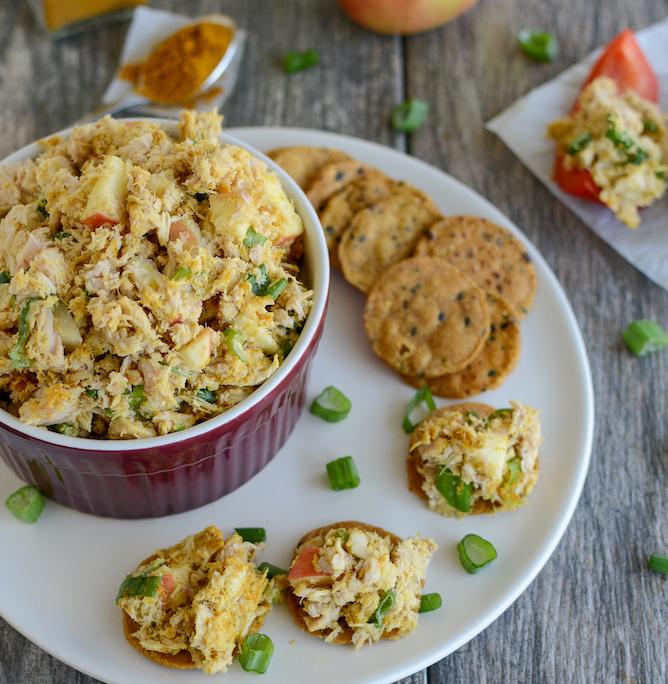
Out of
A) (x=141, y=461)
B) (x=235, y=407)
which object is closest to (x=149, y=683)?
(x=141, y=461)

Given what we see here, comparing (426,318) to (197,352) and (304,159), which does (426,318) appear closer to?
(304,159)

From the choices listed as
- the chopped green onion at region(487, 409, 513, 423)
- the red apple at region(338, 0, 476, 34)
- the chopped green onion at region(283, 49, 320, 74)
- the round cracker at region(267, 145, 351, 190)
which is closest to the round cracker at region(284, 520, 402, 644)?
the chopped green onion at region(487, 409, 513, 423)

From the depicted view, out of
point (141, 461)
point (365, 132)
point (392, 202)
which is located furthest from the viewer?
point (365, 132)

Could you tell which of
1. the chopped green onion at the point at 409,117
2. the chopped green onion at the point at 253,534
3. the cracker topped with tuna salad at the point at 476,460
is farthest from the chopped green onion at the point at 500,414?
the chopped green onion at the point at 409,117

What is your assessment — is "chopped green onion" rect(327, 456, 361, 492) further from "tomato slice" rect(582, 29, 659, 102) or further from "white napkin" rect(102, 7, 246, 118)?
"tomato slice" rect(582, 29, 659, 102)

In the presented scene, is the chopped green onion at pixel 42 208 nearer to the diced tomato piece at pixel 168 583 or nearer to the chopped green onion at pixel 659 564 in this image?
the diced tomato piece at pixel 168 583

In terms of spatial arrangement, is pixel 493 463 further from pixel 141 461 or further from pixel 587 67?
→ pixel 587 67
